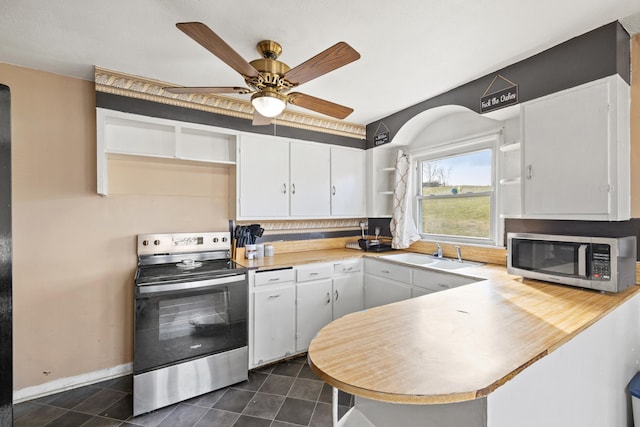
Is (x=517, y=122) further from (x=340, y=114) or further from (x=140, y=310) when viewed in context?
(x=140, y=310)

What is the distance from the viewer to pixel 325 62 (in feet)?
4.82

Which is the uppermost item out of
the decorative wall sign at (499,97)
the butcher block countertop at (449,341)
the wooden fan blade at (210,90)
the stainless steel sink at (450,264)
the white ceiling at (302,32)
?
the white ceiling at (302,32)

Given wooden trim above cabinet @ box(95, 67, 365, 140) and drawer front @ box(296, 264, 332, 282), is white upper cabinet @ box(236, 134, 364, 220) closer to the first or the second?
wooden trim above cabinet @ box(95, 67, 365, 140)

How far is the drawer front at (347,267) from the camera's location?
9.57 feet

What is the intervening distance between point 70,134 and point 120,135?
0.35 meters

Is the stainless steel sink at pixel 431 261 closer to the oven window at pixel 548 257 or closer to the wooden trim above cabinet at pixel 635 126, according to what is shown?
the oven window at pixel 548 257

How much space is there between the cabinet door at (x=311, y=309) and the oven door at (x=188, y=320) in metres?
0.55

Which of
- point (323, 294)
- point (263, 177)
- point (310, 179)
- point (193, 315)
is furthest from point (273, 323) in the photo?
point (310, 179)

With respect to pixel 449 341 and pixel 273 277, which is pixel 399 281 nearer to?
pixel 273 277

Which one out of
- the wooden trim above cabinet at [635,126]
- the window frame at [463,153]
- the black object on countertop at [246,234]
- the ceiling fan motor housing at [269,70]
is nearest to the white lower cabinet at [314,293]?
the black object on countertop at [246,234]

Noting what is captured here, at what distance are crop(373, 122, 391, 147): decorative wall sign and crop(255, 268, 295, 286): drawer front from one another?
1900 mm

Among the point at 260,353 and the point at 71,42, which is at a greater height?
the point at 71,42

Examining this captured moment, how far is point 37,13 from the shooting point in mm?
1596

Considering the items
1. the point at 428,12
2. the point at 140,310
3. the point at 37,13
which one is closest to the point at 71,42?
the point at 37,13
